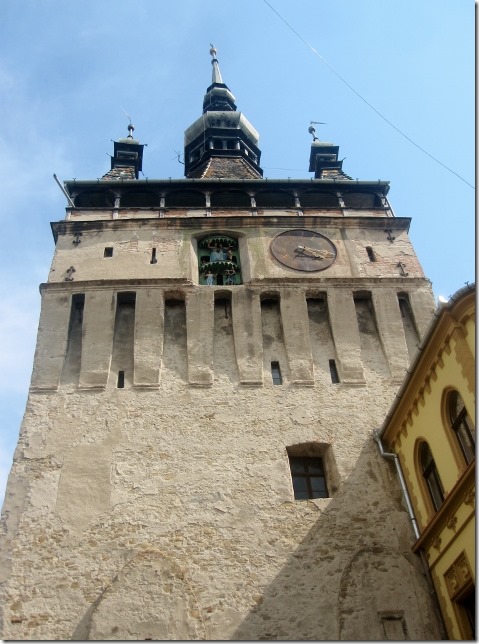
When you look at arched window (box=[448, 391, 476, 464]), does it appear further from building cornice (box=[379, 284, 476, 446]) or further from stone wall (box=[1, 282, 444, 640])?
stone wall (box=[1, 282, 444, 640])

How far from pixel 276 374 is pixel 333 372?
1.23 m

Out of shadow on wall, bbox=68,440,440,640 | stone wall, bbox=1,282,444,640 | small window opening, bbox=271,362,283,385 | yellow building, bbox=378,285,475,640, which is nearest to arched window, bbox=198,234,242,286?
stone wall, bbox=1,282,444,640

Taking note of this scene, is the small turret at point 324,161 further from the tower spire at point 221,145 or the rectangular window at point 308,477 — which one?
the rectangular window at point 308,477

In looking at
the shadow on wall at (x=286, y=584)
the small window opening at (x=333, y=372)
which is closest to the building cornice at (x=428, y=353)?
the shadow on wall at (x=286, y=584)

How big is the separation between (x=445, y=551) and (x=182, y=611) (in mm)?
4272

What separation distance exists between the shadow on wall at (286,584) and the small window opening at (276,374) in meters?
2.83

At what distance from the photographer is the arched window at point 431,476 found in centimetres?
1180

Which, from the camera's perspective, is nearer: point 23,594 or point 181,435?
point 23,594

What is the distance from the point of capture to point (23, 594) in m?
11.6

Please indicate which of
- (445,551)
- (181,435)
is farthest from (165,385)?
(445,551)

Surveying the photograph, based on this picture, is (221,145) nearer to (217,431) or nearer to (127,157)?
(127,157)

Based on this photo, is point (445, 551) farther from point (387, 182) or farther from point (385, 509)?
point (387, 182)

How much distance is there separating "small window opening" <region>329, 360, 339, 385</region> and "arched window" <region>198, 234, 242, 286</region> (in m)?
3.38

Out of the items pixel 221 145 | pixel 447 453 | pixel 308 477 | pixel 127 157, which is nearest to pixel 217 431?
pixel 308 477
